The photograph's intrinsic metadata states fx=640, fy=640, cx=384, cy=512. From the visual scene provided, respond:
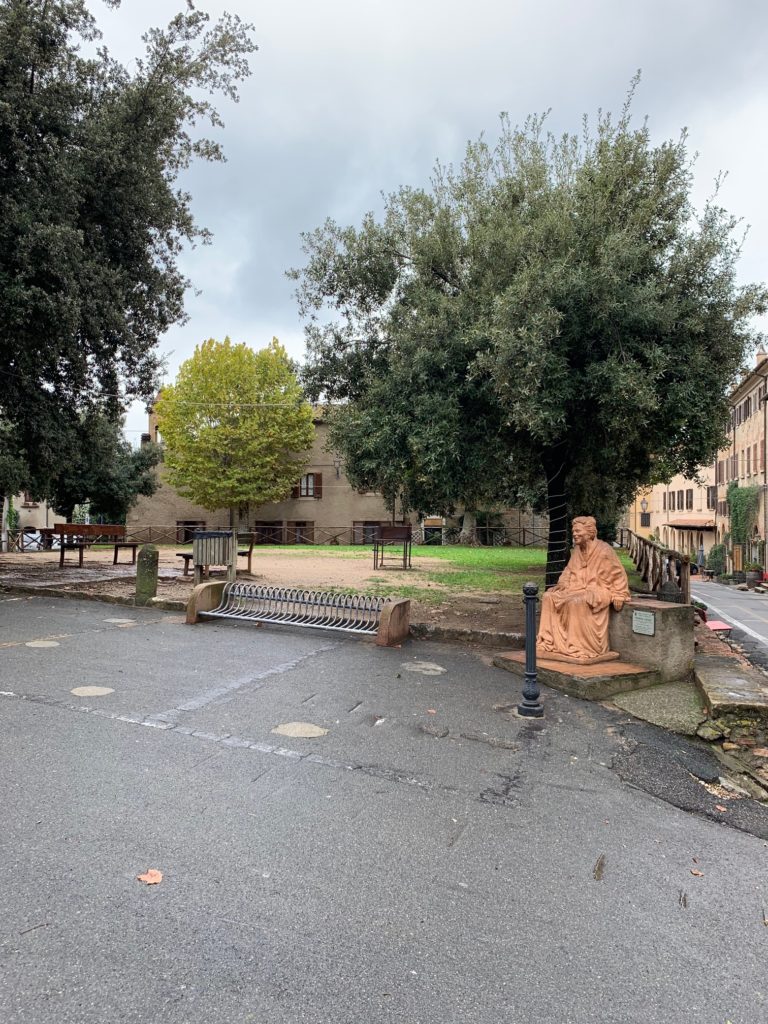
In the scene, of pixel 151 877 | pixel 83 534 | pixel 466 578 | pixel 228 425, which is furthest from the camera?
pixel 228 425

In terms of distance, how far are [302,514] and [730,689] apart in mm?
37103

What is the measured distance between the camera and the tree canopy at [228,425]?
35.7m

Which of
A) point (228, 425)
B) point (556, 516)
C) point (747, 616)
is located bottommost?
point (747, 616)

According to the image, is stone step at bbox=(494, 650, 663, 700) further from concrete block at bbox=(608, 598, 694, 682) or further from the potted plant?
the potted plant

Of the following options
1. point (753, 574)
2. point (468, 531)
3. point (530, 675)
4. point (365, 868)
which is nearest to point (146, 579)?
point (530, 675)

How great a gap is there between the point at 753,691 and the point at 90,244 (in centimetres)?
1286

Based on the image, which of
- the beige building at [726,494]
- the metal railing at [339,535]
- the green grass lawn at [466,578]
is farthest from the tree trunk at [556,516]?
the metal railing at [339,535]

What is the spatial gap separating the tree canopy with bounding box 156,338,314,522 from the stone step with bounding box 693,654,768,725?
3139cm

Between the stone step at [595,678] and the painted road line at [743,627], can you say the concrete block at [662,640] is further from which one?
the painted road line at [743,627]

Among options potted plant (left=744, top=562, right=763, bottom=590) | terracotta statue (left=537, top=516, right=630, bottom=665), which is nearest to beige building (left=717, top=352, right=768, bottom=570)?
potted plant (left=744, top=562, right=763, bottom=590)

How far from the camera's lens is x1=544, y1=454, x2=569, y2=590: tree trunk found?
970cm

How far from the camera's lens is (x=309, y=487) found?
41.6 m

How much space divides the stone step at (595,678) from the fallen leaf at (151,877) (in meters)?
A: 4.07

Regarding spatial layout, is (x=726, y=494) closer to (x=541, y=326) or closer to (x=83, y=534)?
(x=83, y=534)
